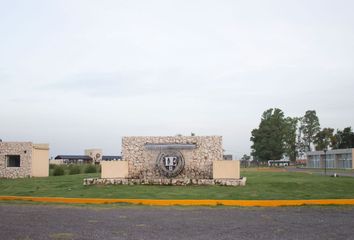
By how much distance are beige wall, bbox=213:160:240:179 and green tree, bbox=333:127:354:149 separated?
8463 centimetres

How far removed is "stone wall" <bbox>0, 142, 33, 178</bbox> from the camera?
4106 centimetres

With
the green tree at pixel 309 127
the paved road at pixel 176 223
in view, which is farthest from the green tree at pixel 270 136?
the paved road at pixel 176 223

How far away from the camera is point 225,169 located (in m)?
28.2

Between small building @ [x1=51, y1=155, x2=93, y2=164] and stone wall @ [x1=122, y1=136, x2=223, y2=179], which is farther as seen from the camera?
small building @ [x1=51, y1=155, x2=93, y2=164]

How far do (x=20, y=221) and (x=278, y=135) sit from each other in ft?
284

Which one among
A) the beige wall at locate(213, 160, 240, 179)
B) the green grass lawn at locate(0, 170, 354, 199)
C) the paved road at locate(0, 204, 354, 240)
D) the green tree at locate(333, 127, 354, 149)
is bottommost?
the paved road at locate(0, 204, 354, 240)

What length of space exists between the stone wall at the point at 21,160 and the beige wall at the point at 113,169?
14.5m

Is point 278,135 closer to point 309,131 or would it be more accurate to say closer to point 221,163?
point 309,131

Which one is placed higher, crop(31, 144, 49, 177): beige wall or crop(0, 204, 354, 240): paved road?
crop(31, 144, 49, 177): beige wall

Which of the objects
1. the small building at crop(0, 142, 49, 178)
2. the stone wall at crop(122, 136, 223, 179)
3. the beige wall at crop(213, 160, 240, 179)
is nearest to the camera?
the beige wall at crop(213, 160, 240, 179)

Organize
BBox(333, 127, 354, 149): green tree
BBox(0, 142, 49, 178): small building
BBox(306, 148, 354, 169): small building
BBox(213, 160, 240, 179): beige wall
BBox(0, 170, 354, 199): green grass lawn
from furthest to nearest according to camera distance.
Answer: BBox(333, 127, 354, 149): green tree < BBox(306, 148, 354, 169): small building < BBox(0, 142, 49, 178): small building < BBox(213, 160, 240, 179): beige wall < BBox(0, 170, 354, 199): green grass lawn

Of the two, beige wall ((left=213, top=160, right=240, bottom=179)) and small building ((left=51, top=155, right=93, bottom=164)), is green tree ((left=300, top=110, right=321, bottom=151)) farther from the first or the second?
beige wall ((left=213, top=160, right=240, bottom=179))

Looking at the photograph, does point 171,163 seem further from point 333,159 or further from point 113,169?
point 333,159

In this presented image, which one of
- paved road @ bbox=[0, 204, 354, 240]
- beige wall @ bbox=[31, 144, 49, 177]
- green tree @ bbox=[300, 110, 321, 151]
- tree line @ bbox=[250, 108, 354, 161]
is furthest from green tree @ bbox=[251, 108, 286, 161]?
paved road @ bbox=[0, 204, 354, 240]
